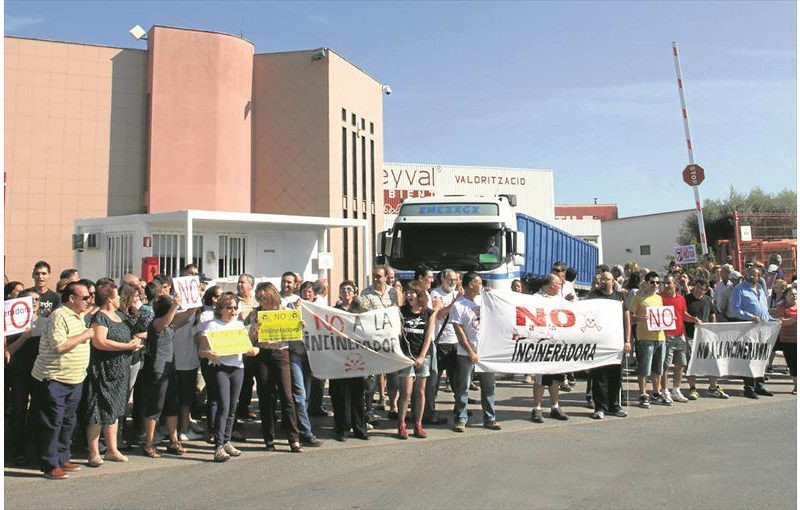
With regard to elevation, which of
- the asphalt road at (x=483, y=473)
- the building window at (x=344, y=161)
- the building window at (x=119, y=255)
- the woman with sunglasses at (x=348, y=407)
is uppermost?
the building window at (x=344, y=161)

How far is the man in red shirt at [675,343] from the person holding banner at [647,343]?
141 millimetres

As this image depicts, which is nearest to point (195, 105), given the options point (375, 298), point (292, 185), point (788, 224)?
point (292, 185)

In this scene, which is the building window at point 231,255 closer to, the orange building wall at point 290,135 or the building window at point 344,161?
the orange building wall at point 290,135

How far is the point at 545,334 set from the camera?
9758 millimetres

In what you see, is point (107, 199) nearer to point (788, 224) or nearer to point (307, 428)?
point (307, 428)

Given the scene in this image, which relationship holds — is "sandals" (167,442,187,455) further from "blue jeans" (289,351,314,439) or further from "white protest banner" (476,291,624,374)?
"white protest banner" (476,291,624,374)

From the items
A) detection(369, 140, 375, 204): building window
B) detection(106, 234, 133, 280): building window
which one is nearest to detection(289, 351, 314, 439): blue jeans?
detection(106, 234, 133, 280): building window

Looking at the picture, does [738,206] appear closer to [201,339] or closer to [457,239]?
[457,239]

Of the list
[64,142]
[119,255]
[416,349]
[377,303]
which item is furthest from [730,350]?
[64,142]

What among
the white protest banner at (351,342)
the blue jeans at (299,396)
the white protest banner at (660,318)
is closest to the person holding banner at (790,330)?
the white protest banner at (660,318)

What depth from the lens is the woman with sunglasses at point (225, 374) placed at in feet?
24.8

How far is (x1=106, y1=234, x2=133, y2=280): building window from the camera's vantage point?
1692cm

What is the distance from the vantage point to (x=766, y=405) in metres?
10.5

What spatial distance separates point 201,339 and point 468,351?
10.8ft
